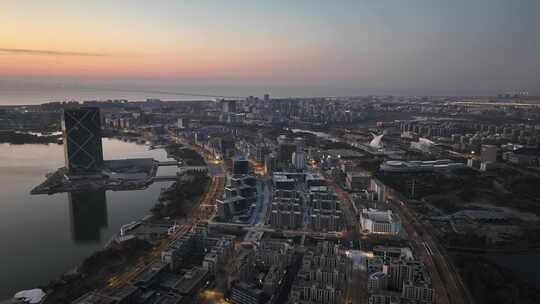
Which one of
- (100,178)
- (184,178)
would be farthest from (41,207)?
(184,178)

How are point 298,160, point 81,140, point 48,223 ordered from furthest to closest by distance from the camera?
point 298,160 < point 81,140 < point 48,223

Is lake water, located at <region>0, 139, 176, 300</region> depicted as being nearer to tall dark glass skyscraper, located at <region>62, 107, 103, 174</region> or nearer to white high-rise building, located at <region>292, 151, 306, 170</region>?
tall dark glass skyscraper, located at <region>62, 107, 103, 174</region>

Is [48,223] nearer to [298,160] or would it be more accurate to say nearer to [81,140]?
[81,140]

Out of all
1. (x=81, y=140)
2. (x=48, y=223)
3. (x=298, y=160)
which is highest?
(x=81, y=140)

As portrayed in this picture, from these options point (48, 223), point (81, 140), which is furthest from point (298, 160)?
point (48, 223)

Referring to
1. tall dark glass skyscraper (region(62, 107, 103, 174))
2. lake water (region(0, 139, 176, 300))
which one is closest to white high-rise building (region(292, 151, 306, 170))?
lake water (region(0, 139, 176, 300))

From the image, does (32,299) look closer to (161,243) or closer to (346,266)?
(161,243)
